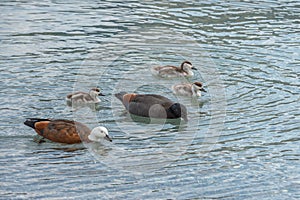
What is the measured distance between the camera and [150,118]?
10797 millimetres

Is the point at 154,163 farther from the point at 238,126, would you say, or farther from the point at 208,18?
the point at 208,18

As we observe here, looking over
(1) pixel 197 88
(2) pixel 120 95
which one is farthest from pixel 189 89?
(2) pixel 120 95

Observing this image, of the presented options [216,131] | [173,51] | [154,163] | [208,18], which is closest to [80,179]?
[154,163]

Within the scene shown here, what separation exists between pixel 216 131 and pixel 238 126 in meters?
0.34

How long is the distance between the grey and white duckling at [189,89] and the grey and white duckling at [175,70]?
0.41m

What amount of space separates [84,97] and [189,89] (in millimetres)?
1554

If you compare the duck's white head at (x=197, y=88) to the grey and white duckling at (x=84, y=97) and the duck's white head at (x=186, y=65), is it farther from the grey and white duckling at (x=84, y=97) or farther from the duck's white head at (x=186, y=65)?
the grey and white duckling at (x=84, y=97)

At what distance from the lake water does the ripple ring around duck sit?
2cm

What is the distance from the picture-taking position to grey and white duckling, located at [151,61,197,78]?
1222cm

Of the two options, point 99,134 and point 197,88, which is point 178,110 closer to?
point 197,88

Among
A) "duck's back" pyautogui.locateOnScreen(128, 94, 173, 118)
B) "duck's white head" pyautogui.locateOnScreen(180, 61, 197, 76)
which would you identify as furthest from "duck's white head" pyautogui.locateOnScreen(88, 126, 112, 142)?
"duck's white head" pyautogui.locateOnScreen(180, 61, 197, 76)

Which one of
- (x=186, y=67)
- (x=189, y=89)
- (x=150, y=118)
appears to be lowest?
(x=150, y=118)

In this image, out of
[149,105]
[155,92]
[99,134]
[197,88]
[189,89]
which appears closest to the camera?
[99,134]

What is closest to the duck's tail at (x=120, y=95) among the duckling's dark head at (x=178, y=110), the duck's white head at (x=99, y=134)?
the duckling's dark head at (x=178, y=110)
